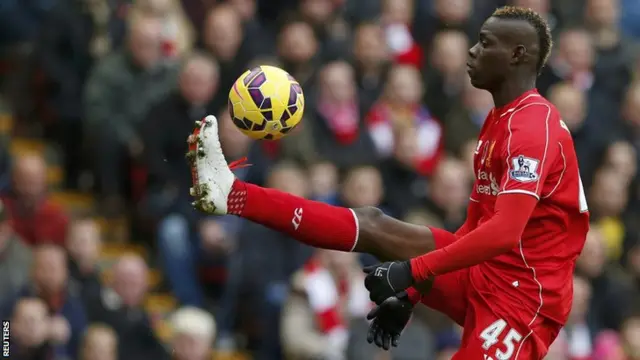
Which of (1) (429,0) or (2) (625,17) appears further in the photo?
(2) (625,17)

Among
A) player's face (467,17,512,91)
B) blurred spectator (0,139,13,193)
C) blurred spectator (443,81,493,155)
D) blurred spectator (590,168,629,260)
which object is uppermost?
player's face (467,17,512,91)

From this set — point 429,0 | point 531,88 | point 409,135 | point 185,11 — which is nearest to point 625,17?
point 429,0

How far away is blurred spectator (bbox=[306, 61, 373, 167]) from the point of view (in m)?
11.0

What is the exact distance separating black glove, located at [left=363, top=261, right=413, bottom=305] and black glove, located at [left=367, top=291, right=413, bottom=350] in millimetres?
610

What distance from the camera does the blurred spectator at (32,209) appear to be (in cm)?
955

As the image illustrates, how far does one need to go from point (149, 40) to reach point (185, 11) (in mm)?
1081

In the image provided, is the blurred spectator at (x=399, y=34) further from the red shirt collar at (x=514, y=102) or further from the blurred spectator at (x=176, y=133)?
the red shirt collar at (x=514, y=102)

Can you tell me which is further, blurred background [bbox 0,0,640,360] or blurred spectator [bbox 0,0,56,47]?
blurred spectator [bbox 0,0,56,47]

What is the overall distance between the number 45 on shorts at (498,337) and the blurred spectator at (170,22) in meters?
5.23

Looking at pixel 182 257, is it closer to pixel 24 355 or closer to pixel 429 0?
pixel 24 355

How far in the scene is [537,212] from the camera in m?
6.61

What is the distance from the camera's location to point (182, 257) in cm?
1014

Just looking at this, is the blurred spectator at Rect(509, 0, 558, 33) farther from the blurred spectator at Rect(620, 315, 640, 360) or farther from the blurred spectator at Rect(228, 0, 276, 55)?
the blurred spectator at Rect(620, 315, 640, 360)

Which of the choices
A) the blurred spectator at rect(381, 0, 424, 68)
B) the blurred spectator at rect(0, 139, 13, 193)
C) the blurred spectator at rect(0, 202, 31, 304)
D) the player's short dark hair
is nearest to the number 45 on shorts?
the player's short dark hair
